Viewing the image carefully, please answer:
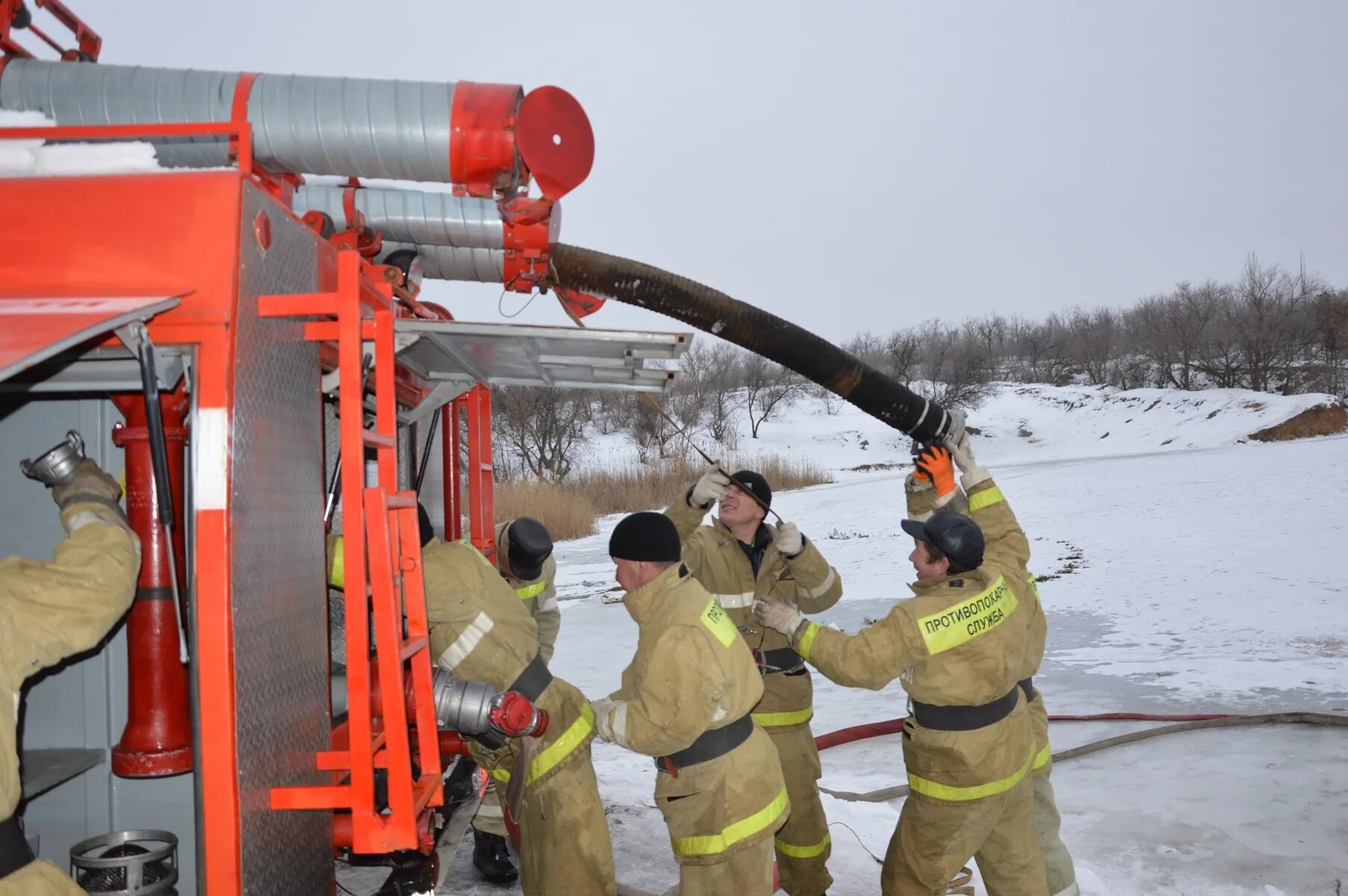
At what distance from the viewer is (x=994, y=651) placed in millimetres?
3666

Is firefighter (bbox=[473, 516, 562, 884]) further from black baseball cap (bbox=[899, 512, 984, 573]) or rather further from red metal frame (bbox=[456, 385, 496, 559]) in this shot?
black baseball cap (bbox=[899, 512, 984, 573])

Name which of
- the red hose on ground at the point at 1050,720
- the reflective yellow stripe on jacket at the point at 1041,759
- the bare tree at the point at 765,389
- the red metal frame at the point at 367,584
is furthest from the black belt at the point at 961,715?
Result: the bare tree at the point at 765,389

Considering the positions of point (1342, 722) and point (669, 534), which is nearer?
point (669, 534)

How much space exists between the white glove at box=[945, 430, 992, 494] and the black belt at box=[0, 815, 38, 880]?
3.66 m

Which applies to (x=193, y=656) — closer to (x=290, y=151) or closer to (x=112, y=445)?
(x=112, y=445)

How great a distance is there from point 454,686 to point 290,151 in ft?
6.68

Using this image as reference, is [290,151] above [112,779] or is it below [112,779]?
above

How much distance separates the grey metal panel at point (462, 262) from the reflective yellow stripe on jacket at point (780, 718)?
8.63ft

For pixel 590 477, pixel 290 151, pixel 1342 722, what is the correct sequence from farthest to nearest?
pixel 590 477
pixel 1342 722
pixel 290 151

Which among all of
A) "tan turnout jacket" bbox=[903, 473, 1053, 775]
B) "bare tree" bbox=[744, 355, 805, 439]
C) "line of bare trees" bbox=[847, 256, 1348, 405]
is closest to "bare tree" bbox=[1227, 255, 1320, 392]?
"line of bare trees" bbox=[847, 256, 1348, 405]

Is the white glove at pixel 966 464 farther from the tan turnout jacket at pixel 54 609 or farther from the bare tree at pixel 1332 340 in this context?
the bare tree at pixel 1332 340

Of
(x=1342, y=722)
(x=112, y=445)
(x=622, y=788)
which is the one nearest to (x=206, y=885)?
(x=112, y=445)

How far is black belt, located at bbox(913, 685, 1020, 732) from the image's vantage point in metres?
3.72

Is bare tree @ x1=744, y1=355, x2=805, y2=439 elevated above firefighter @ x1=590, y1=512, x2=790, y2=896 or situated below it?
above
